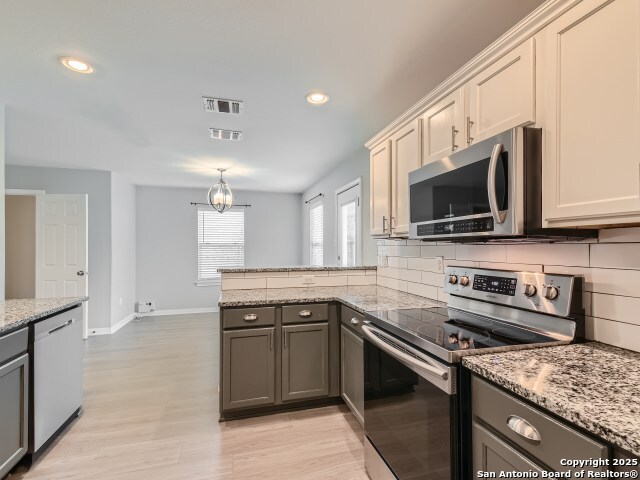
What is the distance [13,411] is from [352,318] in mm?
1949

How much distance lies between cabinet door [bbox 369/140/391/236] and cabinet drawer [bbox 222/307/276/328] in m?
1.05

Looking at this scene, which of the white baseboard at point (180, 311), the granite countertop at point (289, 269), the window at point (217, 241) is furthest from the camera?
the window at point (217, 241)

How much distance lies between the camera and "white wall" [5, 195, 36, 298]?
5629 mm

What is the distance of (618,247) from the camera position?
49.8 inches

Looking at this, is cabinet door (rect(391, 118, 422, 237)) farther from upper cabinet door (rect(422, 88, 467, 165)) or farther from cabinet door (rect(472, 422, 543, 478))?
cabinet door (rect(472, 422, 543, 478))

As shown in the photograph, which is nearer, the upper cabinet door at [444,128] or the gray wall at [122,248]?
the upper cabinet door at [444,128]

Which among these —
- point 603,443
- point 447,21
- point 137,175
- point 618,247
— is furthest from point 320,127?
point 137,175

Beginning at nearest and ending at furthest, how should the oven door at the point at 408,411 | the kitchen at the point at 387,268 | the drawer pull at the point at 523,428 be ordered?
the drawer pull at the point at 523,428
the kitchen at the point at 387,268
the oven door at the point at 408,411

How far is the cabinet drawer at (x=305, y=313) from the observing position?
2453 millimetres

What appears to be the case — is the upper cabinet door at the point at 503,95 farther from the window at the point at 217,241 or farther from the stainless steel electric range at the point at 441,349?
the window at the point at 217,241

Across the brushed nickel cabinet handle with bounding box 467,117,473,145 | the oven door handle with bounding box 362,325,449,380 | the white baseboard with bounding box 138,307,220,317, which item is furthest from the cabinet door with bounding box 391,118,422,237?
the white baseboard with bounding box 138,307,220,317

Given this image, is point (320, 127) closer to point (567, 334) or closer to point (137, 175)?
point (567, 334)

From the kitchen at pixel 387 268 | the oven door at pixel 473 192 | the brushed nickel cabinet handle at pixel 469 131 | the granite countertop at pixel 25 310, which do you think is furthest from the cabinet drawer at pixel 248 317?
the brushed nickel cabinet handle at pixel 469 131

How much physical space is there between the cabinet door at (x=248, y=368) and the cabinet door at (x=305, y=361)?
0.34 ft
